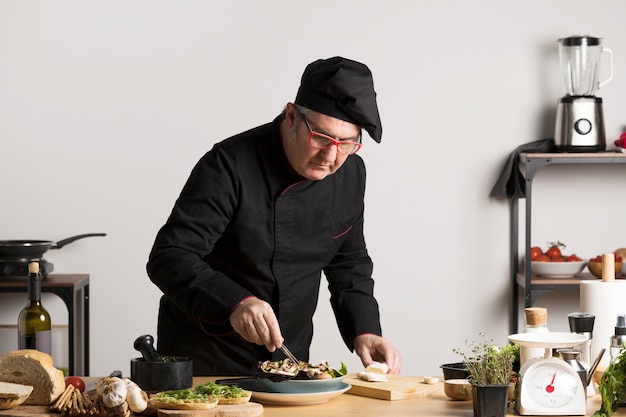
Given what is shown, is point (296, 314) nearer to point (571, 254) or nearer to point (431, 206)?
point (431, 206)

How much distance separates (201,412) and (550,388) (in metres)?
0.68

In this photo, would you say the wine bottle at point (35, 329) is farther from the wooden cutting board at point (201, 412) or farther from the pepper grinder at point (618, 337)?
the pepper grinder at point (618, 337)

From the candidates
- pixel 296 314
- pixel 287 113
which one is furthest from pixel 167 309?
pixel 287 113

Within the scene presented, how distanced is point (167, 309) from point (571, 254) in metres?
2.25

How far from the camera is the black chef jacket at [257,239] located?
7.95 ft

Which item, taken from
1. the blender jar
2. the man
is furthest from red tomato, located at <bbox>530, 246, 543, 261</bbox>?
the man

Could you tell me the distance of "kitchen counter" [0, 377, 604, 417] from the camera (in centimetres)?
192

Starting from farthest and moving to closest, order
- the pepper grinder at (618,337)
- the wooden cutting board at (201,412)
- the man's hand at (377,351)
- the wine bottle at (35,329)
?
the wine bottle at (35,329) → the man's hand at (377,351) → the pepper grinder at (618,337) → the wooden cutting board at (201,412)

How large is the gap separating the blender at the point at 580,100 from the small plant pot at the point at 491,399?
2316 millimetres

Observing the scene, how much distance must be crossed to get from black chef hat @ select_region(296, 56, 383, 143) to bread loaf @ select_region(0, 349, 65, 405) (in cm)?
83

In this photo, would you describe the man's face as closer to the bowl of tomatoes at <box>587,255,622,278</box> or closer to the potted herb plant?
the potted herb plant

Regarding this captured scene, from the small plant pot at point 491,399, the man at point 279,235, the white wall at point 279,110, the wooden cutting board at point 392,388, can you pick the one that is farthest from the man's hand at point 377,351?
the white wall at point 279,110

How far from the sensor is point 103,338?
423 centimetres

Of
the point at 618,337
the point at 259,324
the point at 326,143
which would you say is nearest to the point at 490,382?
the point at 618,337
